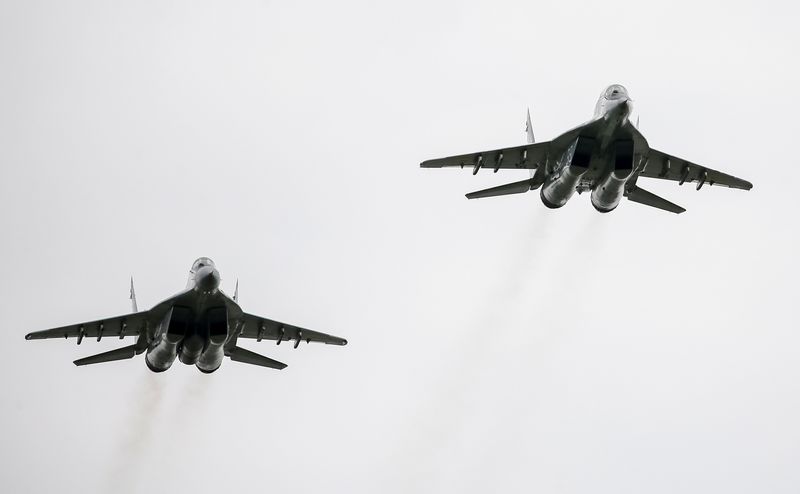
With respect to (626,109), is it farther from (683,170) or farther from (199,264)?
(199,264)

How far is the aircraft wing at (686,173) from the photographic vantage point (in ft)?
213

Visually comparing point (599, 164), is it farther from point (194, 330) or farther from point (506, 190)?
point (194, 330)

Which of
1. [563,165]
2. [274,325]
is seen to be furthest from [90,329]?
[563,165]

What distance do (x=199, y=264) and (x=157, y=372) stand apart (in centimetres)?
524

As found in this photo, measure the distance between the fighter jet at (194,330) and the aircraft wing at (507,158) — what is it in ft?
30.2

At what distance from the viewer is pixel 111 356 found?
65062mm

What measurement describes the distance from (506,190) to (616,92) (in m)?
5.53

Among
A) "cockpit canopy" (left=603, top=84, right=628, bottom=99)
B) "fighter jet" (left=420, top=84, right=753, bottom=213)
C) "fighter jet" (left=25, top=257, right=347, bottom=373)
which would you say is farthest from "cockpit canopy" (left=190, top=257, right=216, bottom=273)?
"cockpit canopy" (left=603, top=84, right=628, bottom=99)

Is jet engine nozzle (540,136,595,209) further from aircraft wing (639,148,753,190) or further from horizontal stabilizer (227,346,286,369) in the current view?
horizontal stabilizer (227,346,286,369)

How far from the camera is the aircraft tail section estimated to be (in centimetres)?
6462

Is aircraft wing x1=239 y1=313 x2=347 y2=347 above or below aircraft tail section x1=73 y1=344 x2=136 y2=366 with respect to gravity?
above

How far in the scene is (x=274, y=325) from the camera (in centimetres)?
6750

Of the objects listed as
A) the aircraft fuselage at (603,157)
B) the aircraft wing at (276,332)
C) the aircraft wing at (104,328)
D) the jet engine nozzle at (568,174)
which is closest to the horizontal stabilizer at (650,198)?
the aircraft fuselage at (603,157)

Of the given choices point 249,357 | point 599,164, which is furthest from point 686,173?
point 249,357
